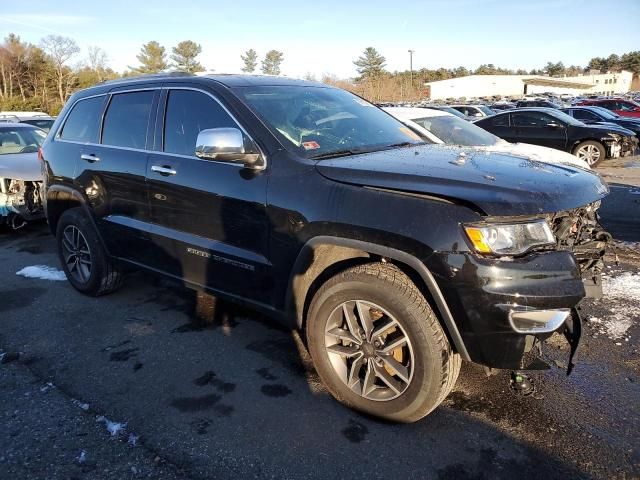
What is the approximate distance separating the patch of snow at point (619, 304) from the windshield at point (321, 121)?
204 centimetres

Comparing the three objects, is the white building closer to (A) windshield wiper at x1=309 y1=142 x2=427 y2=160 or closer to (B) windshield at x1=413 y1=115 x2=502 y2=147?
(B) windshield at x1=413 y1=115 x2=502 y2=147

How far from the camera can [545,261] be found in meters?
2.33

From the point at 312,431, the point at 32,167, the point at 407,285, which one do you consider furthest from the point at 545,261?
the point at 32,167

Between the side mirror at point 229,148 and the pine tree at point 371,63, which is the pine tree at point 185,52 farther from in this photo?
the side mirror at point 229,148

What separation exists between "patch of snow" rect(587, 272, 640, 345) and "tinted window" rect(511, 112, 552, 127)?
969 cm

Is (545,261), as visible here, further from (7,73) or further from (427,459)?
(7,73)

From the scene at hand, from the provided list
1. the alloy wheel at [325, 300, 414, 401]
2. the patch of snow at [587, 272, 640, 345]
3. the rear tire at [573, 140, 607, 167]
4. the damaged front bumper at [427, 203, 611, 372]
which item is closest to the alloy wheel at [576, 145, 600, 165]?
the rear tire at [573, 140, 607, 167]

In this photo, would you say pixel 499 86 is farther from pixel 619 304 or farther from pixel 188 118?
pixel 188 118

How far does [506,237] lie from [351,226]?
2.48 feet

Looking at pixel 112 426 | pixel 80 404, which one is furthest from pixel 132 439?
pixel 80 404

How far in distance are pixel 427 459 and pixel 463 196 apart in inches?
51.2

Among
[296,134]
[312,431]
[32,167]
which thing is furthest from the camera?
[32,167]

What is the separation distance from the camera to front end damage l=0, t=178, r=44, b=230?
7188 millimetres

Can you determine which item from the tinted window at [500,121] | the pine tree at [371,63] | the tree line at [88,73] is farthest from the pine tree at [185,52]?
the tinted window at [500,121]
